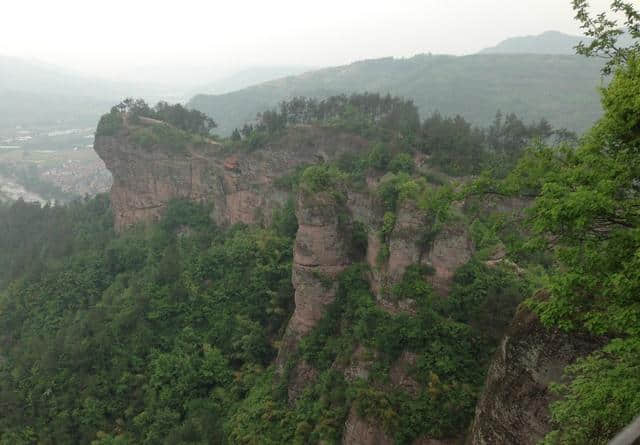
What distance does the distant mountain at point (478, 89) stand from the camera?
112m

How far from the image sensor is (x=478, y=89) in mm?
136375

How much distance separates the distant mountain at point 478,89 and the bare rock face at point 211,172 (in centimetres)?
7690

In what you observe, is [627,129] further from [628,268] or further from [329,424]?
[329,424]

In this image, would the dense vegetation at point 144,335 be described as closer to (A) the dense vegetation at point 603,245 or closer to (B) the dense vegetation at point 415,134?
(B) the dense vegetation at point 415,134

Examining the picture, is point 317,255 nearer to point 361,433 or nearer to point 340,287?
point 340,287

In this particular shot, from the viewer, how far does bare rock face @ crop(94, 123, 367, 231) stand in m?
38.8

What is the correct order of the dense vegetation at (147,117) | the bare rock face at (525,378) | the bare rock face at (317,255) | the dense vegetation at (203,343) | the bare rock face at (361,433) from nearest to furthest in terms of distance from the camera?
the bare rock face at (525,378), the bare rock face at (361,433), the dense vegetation at (203,343), the bare rock face at (317,255), the dense vegetation at (147,117)

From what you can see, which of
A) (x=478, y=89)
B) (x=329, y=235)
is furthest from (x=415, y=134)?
(x=478, y=89)

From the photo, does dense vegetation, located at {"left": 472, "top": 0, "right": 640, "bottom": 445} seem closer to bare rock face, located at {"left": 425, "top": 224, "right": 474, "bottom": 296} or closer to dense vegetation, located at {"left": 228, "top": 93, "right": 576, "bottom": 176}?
bare rock face, located at {"left": 425, "top": 224, "right": 474, "bottom": 296}

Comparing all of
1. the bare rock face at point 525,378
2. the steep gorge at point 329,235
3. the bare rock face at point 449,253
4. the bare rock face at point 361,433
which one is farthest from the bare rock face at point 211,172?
the bare rock face at point 525,378

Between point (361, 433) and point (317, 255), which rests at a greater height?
point (317, 255)

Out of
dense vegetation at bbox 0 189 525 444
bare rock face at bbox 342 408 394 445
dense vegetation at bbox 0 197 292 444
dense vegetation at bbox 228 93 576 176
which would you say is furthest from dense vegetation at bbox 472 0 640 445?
dense vegetation at bbox 228 93 576 176

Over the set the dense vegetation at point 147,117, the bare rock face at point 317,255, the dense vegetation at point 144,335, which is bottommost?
the dense vegetation at point 144,335

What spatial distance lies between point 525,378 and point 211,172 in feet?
116
